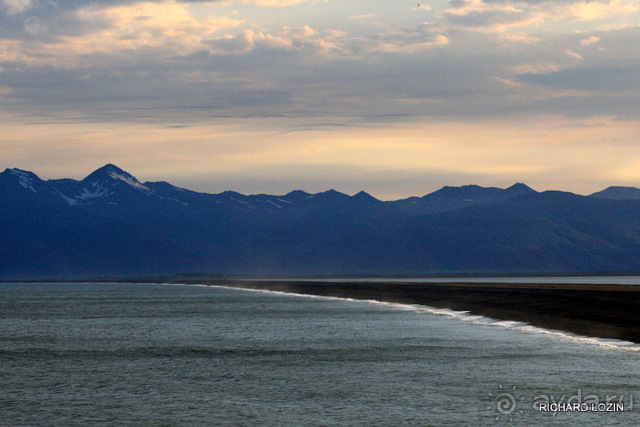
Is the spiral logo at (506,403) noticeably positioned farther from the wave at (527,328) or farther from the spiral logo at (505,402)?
the wave at (527,328)

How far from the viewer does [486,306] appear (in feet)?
301

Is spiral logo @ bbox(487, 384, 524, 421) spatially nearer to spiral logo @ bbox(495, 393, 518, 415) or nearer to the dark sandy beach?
spiral logo @ bbox(495, 393, 518, 415)

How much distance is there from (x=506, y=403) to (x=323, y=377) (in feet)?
32.7

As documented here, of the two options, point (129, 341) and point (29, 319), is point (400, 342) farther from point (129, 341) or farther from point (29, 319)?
point (29, 319)

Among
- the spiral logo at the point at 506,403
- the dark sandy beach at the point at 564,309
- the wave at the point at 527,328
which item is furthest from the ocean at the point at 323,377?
the dark sandy beach at the point at 564,309

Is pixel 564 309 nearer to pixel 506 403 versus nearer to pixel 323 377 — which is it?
pixel 323 377

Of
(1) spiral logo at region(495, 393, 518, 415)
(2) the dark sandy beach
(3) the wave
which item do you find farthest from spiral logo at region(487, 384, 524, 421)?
(2) the dark sandy beach

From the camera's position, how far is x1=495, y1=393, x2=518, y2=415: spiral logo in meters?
29.7

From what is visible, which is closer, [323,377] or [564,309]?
[323,377]

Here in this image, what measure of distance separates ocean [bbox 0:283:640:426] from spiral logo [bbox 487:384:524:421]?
1.4 inches

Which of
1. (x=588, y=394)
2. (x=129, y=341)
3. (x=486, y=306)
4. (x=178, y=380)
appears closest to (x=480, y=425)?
(x=588, y=394)

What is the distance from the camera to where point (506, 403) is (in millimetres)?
30875

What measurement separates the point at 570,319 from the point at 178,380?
37324 mm

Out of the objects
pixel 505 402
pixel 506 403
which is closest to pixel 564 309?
pixel 505 402
